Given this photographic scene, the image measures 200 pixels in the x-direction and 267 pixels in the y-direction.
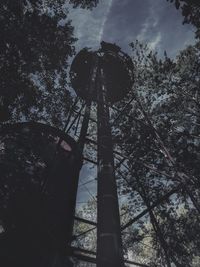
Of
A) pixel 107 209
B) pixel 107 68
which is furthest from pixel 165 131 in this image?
pixel 107 209

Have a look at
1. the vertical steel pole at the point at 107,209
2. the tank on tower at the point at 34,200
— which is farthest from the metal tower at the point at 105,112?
the tank on tower at the point at 34,200

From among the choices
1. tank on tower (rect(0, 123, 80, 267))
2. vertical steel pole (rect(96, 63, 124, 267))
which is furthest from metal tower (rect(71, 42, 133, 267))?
tank on tower (rect(0, 123, 80, 267))

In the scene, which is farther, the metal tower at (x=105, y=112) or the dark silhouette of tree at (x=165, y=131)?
the dark silhouette of tree at (x=165, y=131)

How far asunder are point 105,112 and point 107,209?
12.0 feet

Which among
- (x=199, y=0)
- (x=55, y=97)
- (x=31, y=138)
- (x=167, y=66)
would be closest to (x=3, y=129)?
(x=31, y=138)

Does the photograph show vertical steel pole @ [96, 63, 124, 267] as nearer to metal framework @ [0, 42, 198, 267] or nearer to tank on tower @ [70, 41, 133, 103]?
metal framework @ [0, 42, 198, 267]

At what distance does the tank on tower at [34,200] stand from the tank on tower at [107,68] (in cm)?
352

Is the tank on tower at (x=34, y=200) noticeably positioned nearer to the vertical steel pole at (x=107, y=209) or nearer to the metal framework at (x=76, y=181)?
the metal framework at (x=76, y=181)

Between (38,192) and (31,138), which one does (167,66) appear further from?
(38,192)

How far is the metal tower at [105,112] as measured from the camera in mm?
4719

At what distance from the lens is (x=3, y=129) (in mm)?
9094

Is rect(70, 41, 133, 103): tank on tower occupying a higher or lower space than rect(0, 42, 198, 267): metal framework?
higher

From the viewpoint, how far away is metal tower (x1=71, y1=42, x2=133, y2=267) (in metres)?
4.72

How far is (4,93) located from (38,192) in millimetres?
2827
